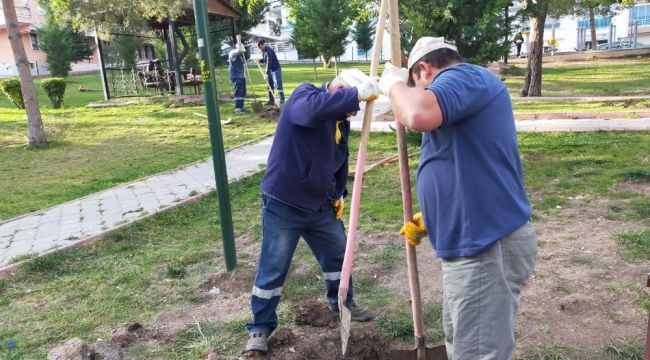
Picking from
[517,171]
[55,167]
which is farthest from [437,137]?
[55,167]

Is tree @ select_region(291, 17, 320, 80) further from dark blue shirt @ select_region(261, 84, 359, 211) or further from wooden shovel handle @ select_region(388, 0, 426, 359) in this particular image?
wooden shovel handle @ select_region(388, 0, 426, 359)

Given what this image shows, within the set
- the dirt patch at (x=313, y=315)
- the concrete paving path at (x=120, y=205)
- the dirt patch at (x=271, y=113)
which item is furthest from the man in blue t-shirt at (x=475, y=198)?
the dirt patch at (x=271, y=113)

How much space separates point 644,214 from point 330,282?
11.0 feet

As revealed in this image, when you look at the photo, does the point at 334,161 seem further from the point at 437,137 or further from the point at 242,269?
the point at 242,269

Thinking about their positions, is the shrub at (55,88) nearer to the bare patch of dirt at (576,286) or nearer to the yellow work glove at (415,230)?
the bare patch of dirt at (576,286)

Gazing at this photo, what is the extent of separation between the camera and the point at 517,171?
7.36 feet

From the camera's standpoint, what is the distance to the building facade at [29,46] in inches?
1412

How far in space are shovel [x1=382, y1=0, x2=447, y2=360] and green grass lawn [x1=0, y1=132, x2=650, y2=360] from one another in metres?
0.32

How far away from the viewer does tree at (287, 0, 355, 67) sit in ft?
82.9

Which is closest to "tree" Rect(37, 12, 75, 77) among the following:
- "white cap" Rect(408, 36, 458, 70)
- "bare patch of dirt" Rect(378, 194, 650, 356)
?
"bare patch of dirt" Rect(378, 194, 650, 356)

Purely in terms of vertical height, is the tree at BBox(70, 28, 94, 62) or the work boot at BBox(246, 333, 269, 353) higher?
the tree at BBox(70, 28, 94, 62)

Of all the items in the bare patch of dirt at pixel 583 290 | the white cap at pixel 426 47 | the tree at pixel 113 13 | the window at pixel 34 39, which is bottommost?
the bare patch of dirt at pixel 583 290

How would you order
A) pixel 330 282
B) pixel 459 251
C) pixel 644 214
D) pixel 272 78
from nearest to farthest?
pixel 459 251, pixel 330 282, pixel 644 214, pixel 272 78

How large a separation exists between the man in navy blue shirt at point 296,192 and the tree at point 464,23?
495 centimetres
